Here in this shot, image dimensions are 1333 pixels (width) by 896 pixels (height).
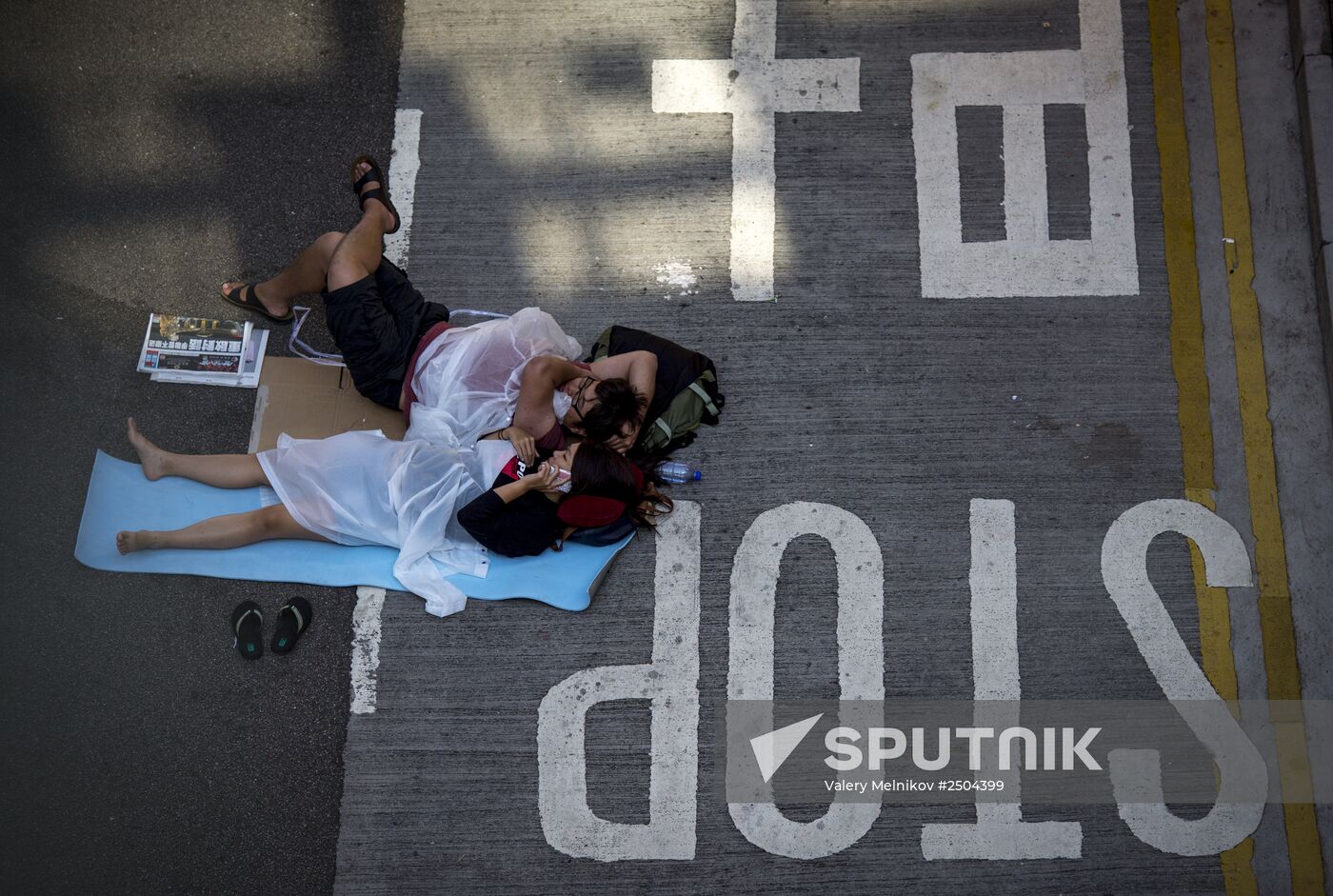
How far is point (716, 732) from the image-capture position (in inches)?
179

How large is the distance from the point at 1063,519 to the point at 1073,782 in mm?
1163

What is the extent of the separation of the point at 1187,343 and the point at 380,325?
3.83 meters

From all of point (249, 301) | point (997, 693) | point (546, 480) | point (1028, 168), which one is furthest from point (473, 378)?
point (1028, 168)

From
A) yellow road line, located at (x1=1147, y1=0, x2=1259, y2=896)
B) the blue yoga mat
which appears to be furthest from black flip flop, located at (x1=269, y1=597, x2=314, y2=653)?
yellow road line, located at (x1=1147, y1=0, x2=1259, y2=896)

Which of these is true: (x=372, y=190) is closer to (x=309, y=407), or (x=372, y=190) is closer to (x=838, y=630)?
(x=309, y=407)

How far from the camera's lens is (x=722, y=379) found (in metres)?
4.97

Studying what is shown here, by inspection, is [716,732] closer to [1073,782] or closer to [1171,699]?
[1073,782]

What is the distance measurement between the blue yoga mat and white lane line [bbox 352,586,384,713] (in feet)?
0.26

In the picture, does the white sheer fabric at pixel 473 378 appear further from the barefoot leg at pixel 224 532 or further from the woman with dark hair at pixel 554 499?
the barefoot leg at pixel 224 532

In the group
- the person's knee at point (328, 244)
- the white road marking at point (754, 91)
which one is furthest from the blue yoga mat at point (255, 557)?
the white road marking at point (754, 91)

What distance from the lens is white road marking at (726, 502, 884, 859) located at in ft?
14.7

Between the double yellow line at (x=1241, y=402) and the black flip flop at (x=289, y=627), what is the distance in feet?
13.3

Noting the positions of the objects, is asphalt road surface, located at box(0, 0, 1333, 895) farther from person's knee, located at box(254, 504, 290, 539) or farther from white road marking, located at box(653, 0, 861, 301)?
person's knee, located at box(254, 504, 290, 539)

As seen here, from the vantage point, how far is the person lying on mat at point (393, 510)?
458 centimetres
